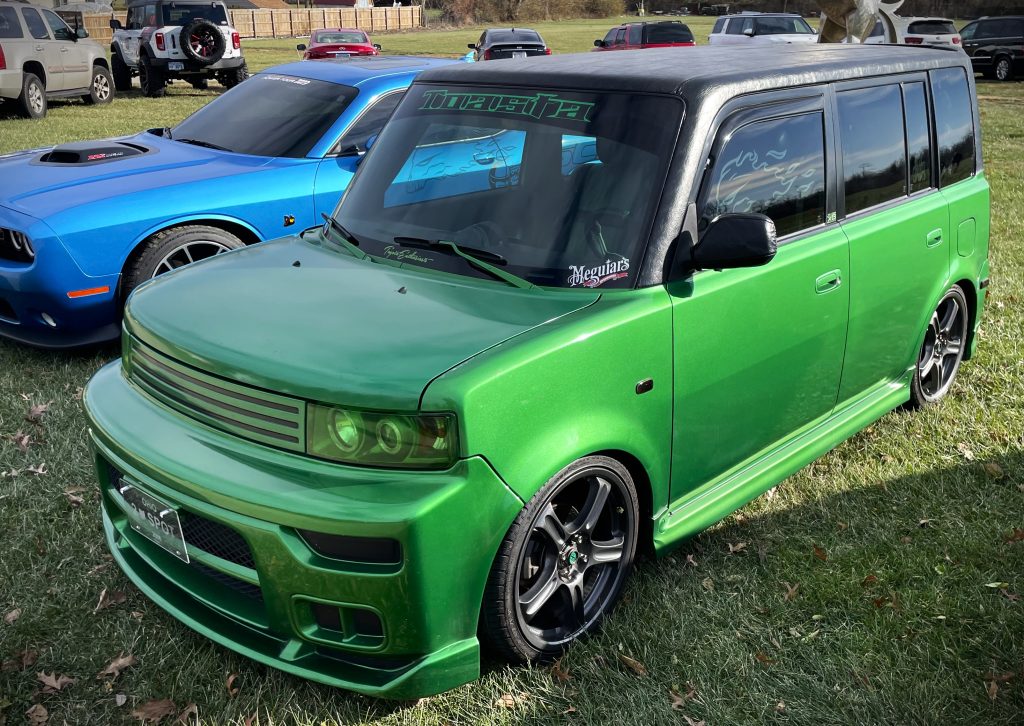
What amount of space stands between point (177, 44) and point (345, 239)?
19.2 meters

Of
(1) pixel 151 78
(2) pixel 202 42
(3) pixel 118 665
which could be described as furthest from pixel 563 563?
(1) pixel 151 78

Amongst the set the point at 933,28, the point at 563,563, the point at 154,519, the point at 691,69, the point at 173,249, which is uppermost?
the point at 933,28

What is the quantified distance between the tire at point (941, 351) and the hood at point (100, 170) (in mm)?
3987

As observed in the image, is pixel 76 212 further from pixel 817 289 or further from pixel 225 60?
pixel 225 60

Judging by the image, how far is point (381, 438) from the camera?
2.58m

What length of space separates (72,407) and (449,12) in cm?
7385

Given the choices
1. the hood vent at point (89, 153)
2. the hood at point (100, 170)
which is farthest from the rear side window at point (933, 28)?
the hood vent at point (89, 153)

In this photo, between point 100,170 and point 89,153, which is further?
point 89,153

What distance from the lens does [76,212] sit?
5.24 meters

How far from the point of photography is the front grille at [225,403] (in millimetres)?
2660

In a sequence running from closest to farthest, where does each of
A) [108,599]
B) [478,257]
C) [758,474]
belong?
[478,257] → [108,599] → [758,474]

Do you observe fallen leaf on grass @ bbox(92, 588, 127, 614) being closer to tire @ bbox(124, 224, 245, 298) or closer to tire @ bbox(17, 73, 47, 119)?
tire @ bbox(124, 224, 245, 298)

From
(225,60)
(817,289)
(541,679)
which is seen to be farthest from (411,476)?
(225,60)

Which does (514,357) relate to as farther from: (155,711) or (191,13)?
(191,13)
